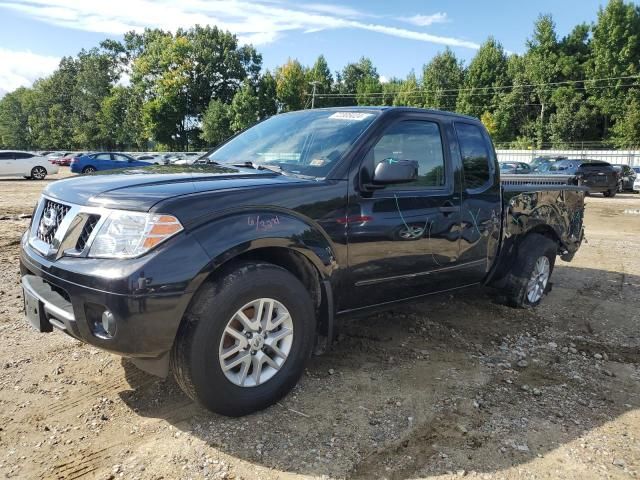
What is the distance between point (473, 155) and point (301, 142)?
1.61 m

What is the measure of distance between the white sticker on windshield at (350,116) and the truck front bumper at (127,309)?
70.2 inches

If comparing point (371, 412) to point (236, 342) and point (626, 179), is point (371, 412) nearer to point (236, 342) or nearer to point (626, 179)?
point (236, 342)

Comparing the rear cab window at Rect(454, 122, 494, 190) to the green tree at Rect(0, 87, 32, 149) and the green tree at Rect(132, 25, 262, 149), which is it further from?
the green tree at Rect(0, 87, 32, 149)

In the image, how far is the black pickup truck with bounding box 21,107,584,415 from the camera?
8.66 ft

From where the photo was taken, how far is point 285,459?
270 centimetres

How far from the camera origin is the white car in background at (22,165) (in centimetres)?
2467

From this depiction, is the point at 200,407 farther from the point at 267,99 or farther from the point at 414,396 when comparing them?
the point at 267,99

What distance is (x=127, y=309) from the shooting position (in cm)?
255

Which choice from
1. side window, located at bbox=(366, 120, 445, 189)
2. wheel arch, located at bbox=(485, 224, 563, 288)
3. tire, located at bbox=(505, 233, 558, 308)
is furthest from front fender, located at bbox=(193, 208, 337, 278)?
tire, located at bbox=(505, 233, 558, 308)

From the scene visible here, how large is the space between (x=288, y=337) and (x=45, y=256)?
1457mm

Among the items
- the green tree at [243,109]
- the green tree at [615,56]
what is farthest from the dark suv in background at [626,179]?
the green tree at [243,109]

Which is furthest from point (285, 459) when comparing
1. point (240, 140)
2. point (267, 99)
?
point (267, 99)

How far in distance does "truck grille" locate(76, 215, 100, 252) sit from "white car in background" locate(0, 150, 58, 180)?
25.8 metres

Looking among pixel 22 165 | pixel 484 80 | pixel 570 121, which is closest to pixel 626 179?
pixel 22 165
